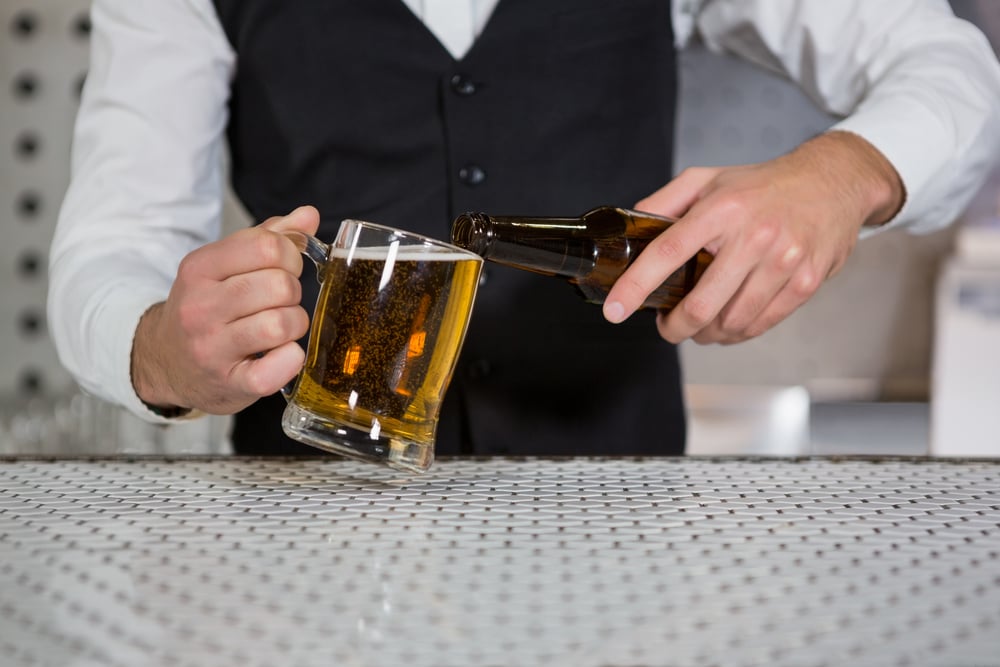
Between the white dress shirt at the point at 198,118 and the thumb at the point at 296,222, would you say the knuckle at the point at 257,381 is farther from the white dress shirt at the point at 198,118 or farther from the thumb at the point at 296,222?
the white dress shirt at the point at 198,118

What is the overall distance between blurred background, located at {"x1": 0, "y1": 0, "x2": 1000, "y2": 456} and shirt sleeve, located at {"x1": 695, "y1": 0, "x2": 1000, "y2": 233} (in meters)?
1.03

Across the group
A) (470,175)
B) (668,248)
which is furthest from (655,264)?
(470,175)

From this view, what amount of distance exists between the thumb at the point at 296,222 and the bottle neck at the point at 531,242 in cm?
12

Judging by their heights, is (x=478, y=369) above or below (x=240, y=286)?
below

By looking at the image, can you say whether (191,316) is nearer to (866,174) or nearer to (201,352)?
(201,352)

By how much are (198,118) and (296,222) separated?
547 mm

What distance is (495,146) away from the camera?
121 centimetres

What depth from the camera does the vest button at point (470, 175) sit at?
120 centimetres

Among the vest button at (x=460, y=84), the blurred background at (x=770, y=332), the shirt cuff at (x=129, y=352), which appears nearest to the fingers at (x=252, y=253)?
the shirt cuff at (x=129, y=352)

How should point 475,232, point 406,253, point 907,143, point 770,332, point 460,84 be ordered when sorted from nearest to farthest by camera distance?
point 406,253 → point 475,232 → point 907,143 → point 460,84 → point 770,332

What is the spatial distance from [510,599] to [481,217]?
1.33ft

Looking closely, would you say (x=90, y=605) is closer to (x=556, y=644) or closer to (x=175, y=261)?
(x=556, y=644)

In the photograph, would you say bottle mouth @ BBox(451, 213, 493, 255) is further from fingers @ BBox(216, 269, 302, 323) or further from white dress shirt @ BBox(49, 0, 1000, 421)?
white dress shirt @ BBox(49, 0, 1000, 421)

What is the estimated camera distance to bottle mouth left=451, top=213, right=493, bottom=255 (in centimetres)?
80
